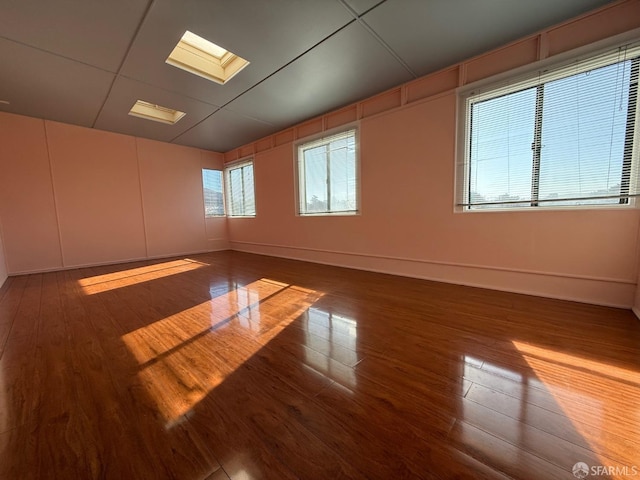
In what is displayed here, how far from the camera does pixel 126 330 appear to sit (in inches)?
87.7

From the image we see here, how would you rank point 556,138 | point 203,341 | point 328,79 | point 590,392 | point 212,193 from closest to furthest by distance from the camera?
point 590,392, point 203,341, point 556,138, point 328,79, point 212,193

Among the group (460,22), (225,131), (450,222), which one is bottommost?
(450,222)

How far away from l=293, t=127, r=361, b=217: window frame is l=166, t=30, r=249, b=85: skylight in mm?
1962

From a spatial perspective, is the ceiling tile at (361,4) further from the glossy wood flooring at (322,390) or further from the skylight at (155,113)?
the skylight at (155,113)

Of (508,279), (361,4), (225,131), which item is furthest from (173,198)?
(508,279)

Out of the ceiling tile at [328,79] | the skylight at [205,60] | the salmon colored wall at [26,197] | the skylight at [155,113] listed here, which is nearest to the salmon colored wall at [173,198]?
the skylight at [155,113]

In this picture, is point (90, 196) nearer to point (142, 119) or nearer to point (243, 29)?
point (142, 119)

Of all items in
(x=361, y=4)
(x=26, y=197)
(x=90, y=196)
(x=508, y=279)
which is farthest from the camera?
(x=90, y=196)

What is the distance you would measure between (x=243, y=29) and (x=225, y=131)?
3.34 metres

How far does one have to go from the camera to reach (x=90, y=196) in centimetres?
528

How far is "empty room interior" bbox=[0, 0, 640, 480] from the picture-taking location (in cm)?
111

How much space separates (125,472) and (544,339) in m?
2.70

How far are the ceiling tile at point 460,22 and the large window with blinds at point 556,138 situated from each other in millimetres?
476

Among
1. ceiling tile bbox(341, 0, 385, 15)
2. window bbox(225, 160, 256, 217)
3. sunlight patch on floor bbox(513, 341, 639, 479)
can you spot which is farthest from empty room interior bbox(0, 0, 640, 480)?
window bbox(225, 160, 256, 217)
